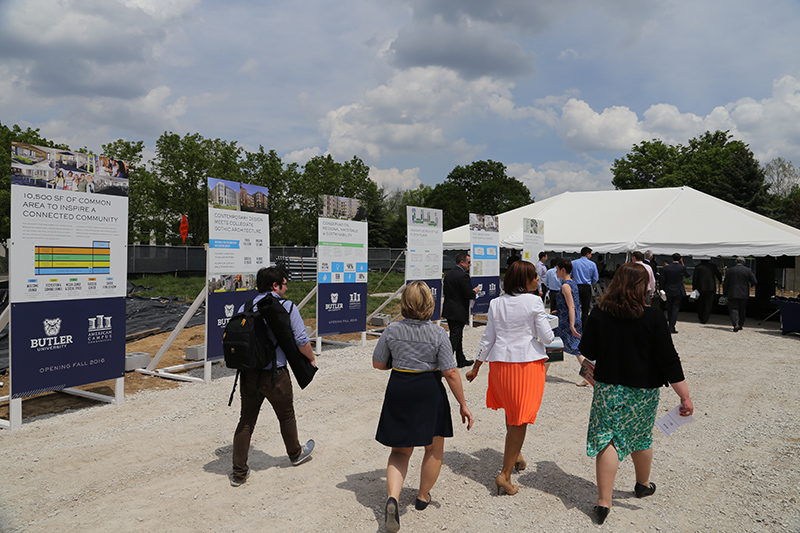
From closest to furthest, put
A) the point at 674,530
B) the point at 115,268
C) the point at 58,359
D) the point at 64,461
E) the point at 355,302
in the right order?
the point at 674,530, the point at 64,461, the point at 58,359, the point at 115,268, the point at 355,302

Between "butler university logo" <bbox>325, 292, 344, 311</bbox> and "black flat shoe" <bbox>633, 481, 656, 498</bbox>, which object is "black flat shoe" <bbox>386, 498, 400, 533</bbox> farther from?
"butler university logo" <bbox>325, 292, 344, 311</bbox>

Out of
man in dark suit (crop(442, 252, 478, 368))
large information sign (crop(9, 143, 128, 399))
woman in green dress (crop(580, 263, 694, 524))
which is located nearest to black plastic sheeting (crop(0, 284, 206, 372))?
large information sign (crop(9, 143, 128, 399))

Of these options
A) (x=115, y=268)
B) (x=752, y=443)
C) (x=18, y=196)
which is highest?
(x=18, y=196)

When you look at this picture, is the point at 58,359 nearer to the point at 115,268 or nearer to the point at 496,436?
the point at 115,268

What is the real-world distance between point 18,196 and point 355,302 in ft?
18.7

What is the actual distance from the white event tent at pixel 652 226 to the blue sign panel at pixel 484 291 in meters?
5.10

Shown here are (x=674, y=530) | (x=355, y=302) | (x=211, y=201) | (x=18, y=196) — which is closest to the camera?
(x=674, y=530)

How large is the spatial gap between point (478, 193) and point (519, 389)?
54.5 m

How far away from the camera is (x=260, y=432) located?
17.3 feet

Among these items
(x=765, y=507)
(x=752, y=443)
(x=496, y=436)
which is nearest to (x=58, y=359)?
(x=496, y=436)

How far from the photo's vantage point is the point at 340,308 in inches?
380

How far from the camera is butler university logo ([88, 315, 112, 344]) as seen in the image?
233 inches

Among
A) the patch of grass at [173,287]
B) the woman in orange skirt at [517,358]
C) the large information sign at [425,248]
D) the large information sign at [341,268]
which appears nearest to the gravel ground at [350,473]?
the woman in orange skirt at [517,358]

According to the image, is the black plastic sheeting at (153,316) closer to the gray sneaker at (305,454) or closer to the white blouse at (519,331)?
the gray sneaker at (305,454)
